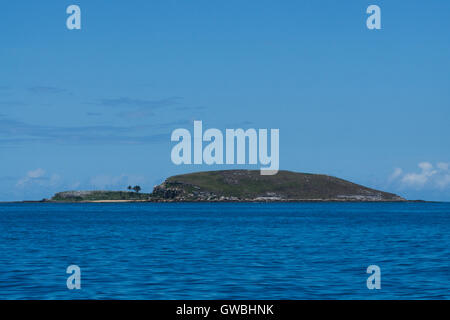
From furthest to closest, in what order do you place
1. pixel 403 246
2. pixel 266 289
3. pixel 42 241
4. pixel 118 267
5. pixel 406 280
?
pixel 42 241 → pixel 403 246 → pixel 118 267 → pixel 406 280 → pixel 266 289

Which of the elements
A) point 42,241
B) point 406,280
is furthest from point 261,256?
point 42,241

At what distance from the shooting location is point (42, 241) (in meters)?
79.2

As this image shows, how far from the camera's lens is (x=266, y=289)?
116 ft

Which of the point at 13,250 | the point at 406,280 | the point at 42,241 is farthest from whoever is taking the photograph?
the point at 42,241

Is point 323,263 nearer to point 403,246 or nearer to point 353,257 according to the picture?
point 353,257

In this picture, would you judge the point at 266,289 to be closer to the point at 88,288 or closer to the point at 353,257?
the point at 88,288

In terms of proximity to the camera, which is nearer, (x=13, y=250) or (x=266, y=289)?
(x=266, y=289)

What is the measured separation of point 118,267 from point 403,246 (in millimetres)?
38076

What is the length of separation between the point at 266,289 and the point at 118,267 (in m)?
16.5
